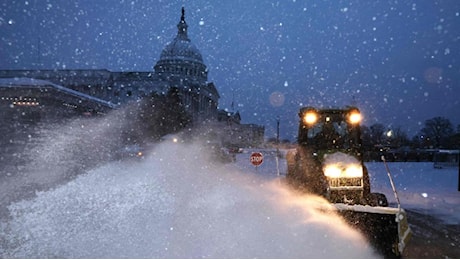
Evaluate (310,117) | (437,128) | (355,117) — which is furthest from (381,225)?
(437,128)

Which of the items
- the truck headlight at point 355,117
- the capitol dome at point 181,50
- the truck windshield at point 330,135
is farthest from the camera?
the capitol dome at point 181,50

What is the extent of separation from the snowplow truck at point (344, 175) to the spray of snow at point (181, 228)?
0.99ft

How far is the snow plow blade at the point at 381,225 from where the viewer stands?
220 inches

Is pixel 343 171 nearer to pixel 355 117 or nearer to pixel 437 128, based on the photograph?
pixel 355 117

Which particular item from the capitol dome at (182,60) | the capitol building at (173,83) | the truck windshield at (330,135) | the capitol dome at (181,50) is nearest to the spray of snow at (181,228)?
the truck windshield at (330,135)

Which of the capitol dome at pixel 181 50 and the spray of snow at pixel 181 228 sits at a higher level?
the capitol dome at pixel 181 50

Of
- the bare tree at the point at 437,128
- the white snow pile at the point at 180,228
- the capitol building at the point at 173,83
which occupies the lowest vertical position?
the white snow pile at the point at 180,228

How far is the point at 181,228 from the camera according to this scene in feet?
20.8

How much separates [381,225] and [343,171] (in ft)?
7.58

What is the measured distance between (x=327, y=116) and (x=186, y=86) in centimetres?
6540

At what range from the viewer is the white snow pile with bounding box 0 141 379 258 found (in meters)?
5.41

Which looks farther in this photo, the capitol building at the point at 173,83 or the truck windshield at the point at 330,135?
the capitol building at the point at 173,83

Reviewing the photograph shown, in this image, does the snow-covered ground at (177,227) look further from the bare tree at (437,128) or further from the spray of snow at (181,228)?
the bare tree at (437,128)

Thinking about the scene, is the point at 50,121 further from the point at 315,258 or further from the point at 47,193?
the point at 315,258
